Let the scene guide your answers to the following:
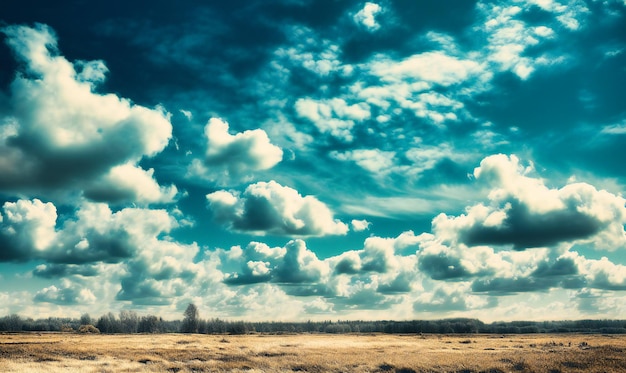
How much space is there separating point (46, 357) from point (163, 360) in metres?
13.5

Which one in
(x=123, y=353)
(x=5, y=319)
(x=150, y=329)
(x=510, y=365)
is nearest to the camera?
(x=510, y=365)

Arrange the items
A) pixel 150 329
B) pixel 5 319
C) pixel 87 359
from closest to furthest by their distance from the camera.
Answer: pixel 87 359
pixel 150 329
pixel 5 319

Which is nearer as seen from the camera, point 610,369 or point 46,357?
point 610,369

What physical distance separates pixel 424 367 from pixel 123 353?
36.0m

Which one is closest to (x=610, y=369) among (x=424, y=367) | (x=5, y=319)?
(x=424, y=367)

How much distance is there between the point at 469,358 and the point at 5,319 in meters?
217

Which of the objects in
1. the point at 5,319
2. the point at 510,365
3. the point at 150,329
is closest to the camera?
the point at 510,365

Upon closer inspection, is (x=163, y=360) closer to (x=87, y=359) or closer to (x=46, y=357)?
(x=87, y=359)

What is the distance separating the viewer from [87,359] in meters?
49.9

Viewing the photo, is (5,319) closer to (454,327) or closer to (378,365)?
(454,327)

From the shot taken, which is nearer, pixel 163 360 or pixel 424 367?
pixel 424 367

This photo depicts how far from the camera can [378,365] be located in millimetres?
47000

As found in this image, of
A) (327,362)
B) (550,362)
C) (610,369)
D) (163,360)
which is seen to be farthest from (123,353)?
(610,369)

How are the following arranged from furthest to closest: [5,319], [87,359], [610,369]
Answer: [5,319] → [87,359] → [610,369]
